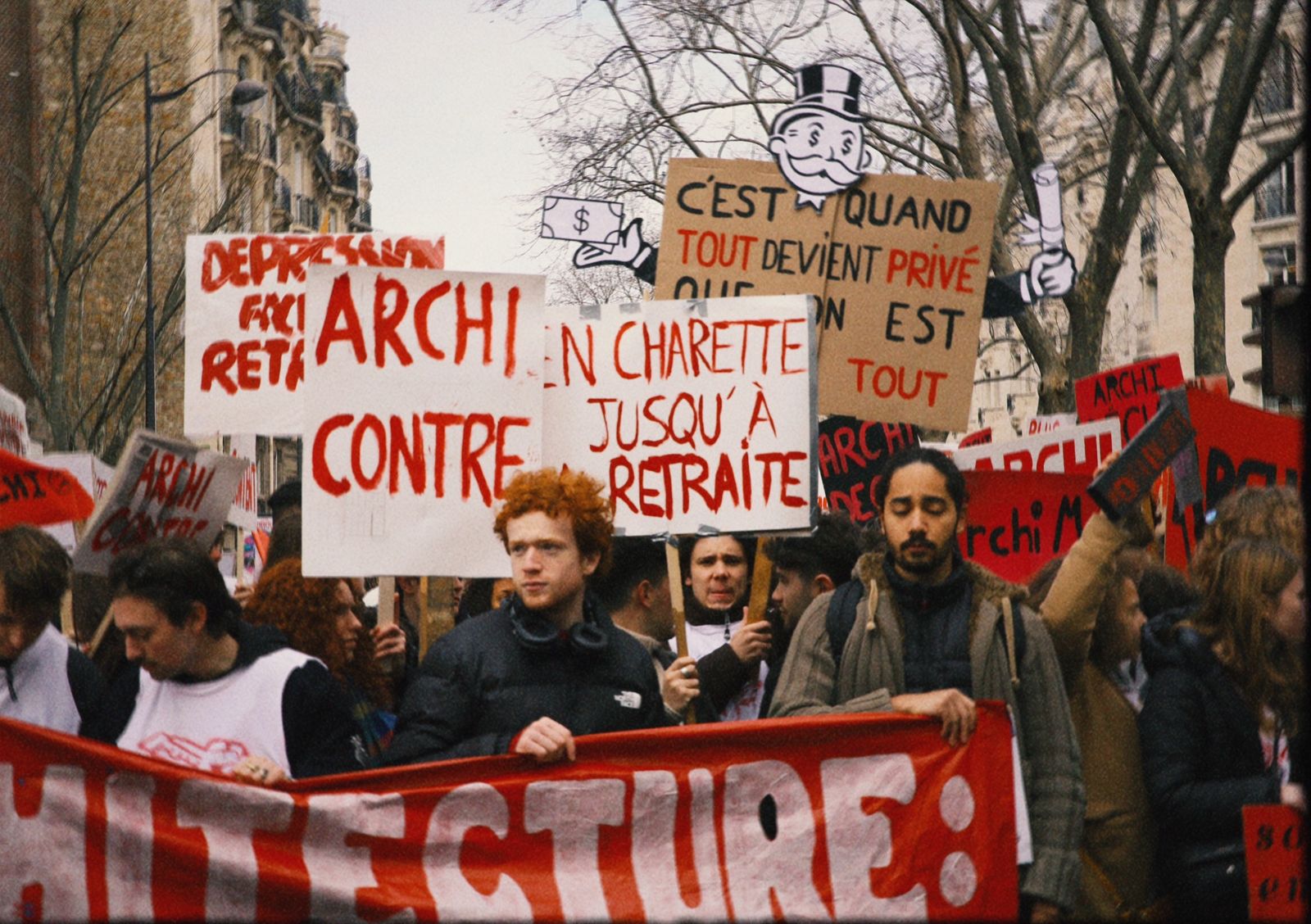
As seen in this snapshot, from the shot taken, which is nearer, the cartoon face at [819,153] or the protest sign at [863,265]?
the protest sign at [863,265]

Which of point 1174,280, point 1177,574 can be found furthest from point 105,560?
point 1174,280

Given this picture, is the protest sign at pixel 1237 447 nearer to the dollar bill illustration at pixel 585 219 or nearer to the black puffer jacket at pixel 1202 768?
the black puffer jacket at pixel 1202 768

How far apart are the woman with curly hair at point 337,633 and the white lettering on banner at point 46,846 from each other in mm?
1033

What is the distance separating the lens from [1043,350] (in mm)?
16422

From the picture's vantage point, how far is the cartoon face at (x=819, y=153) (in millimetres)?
7562

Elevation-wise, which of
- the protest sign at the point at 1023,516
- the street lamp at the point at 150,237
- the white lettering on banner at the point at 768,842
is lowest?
the white lettering on banner at the point at 768,842

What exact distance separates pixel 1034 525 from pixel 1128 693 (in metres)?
1.72

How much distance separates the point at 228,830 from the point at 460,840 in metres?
0.57

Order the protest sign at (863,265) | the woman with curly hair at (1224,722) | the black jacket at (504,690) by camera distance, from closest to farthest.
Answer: the woman with curly hair at (1224,722) → the black jacket at (504,690) → the protest sign at (863,265)

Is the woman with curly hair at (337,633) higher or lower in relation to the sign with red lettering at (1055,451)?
lower

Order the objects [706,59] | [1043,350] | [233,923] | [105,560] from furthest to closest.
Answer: [706,59] → [1043,350] → [105,560] → [233,923]

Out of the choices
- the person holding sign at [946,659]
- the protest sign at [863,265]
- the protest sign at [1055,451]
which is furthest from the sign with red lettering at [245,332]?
the person holding sign at [946,659]

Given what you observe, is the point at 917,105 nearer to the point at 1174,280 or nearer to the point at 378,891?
the point at 378,891

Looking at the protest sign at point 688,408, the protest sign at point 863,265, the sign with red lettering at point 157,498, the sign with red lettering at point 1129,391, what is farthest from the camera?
the sign with red lettering at point 1129,391
